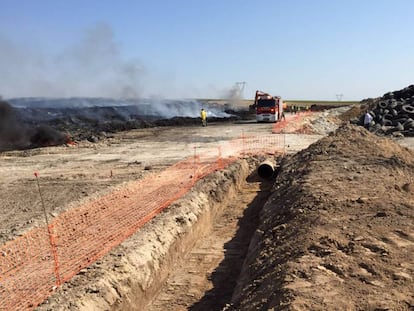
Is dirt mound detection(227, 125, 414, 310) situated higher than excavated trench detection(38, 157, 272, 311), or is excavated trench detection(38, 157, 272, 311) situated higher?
dirt mound detection(227, 125, 414, 310)

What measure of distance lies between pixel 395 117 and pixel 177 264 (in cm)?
2550

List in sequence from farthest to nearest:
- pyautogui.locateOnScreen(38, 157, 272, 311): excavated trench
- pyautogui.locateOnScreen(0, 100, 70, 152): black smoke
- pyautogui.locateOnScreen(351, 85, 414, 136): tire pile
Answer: pyautogui.locateOnScreen(351, 85, 414, 136): tire pile
pyautogui.locateOnScreen(0, 100, 70, 152): black smoke
pyautogui.locateOnScreen(38, 157, 272, 311): excavated trench

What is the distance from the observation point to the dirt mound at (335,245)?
4.99 m

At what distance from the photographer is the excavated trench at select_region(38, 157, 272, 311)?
6.83 meters

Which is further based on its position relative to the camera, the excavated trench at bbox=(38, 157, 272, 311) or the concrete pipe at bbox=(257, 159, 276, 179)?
the concrete pipe at bbox=(257, 159, 276, 179)

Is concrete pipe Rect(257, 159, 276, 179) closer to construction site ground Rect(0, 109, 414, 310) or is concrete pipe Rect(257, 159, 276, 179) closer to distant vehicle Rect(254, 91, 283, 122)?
construction site ground Rect(0, 109, 414, 310)

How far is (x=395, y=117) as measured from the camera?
3031cm

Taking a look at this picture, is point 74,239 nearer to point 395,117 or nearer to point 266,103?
point 395,117

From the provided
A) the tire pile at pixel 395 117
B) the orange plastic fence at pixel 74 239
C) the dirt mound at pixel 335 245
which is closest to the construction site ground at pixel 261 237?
the dirt mound at pixel 335 245

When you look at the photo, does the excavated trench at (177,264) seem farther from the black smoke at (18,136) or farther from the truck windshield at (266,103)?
the truck windshield at (266,103)

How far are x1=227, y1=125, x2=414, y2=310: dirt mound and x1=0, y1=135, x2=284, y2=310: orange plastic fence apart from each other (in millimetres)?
2839

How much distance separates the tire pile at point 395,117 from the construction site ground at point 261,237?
1200cm

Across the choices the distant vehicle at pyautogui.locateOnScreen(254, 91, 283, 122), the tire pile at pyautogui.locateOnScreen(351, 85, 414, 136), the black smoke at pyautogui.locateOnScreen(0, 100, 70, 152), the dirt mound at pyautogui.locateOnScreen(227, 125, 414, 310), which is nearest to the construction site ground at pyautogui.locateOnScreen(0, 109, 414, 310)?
the dirt mound at pyautogui.locateOnScreen(227, 125, 414, 310)

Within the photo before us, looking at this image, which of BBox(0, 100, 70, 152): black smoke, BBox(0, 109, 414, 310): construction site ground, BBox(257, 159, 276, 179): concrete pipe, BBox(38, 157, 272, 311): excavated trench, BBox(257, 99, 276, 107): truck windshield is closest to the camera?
BBox(0, 109, 414, 310): construction site ground
